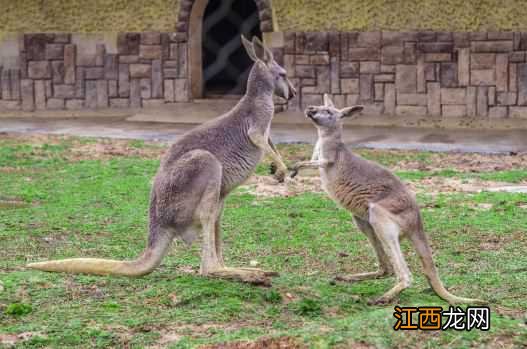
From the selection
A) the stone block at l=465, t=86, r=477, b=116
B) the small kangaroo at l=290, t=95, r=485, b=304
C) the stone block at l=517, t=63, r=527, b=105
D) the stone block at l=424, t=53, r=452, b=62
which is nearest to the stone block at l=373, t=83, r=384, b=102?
the stone block at l=424, t=53, r=452, b=62

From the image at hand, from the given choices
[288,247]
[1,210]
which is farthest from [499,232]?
[1,210]

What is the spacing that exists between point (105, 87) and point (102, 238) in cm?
843

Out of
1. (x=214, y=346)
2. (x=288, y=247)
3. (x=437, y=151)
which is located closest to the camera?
(x=214, y=346)

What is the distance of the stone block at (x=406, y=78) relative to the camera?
47.5 feet

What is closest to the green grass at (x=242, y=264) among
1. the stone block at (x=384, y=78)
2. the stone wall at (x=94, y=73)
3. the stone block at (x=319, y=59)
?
the stone block at (x=384, y=78)

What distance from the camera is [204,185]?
5.78m

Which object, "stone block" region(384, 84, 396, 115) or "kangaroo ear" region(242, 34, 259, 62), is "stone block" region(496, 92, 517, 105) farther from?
"kangaroo ear" region(242, 34, 259, 62)

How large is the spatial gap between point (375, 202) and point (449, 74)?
29.6 ft

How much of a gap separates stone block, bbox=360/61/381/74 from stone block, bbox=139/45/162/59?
10.9ft

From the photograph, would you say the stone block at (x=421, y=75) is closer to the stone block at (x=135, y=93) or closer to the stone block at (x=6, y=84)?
the stone block at (x=135, y=93)

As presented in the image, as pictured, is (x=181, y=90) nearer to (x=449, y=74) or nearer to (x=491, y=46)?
(x=449, y=74)

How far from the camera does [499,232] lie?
25.6 ft

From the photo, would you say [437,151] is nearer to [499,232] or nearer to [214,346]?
[499,232]

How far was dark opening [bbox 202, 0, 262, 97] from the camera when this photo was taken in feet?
53.1
